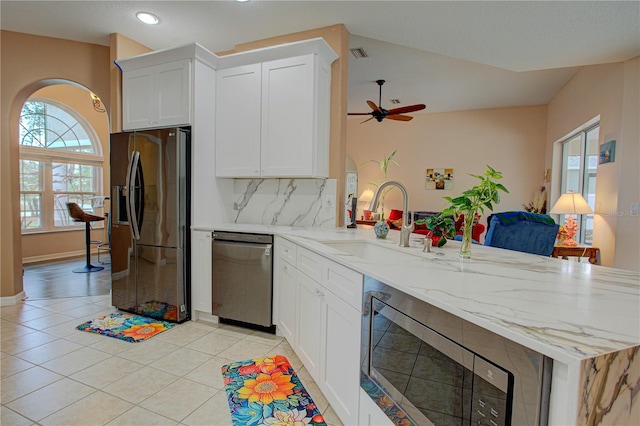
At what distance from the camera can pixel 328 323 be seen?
1814mm

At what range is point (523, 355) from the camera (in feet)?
2.44

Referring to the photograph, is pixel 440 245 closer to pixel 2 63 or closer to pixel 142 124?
pixel 142 124

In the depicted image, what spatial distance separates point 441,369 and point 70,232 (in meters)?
7.03

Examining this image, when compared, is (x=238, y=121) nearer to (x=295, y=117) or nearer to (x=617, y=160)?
(x=295, y=117)

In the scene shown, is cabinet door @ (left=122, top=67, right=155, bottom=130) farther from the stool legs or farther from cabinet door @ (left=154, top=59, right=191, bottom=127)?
the stool legs

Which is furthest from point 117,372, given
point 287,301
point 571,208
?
point 571,208

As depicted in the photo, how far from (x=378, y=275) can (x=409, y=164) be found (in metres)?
6.50

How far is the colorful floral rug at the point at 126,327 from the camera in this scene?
2.80m

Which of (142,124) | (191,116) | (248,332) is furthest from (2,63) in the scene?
(248,332)

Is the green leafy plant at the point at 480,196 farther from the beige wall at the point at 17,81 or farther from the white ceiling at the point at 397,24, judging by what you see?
the beige wall at the point at 17,81

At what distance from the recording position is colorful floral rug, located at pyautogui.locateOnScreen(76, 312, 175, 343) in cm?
280

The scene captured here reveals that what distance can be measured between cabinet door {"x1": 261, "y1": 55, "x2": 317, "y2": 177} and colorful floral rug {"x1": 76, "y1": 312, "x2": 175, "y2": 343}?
172 centimetres

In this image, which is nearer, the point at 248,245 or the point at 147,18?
the point at 248,245

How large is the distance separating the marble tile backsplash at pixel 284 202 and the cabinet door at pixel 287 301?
0.76m
